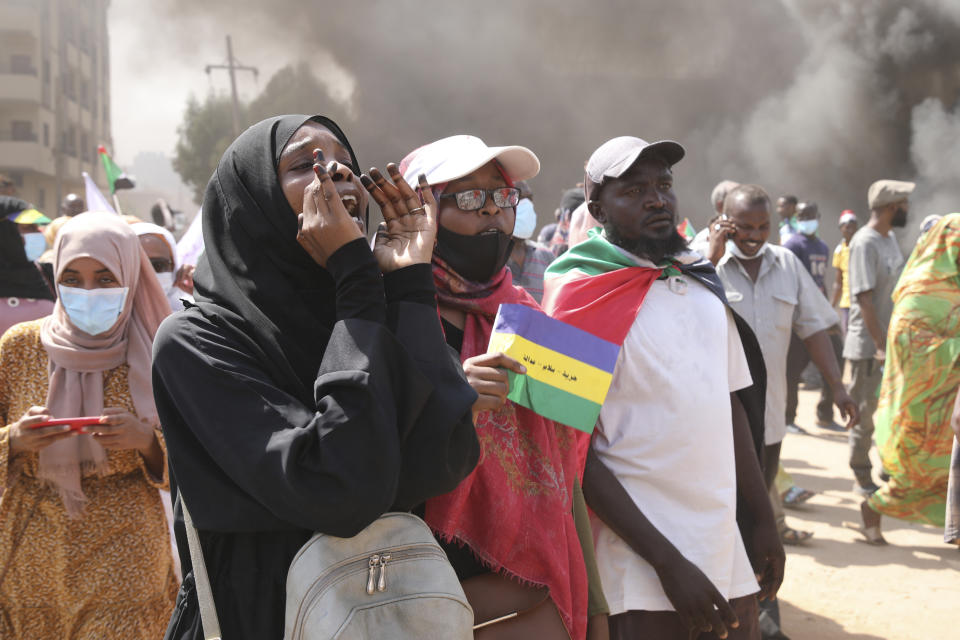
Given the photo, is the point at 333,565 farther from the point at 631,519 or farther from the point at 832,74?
the point at 832,74

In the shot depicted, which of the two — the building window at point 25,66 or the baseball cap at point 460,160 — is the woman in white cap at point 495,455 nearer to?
the baseball cap at point 460,160

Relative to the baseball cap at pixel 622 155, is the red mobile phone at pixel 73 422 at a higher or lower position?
A: lower

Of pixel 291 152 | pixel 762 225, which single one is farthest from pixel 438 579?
pixel 762 225

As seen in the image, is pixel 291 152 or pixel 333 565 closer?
pixel 333 565

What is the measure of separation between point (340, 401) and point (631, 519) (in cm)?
134

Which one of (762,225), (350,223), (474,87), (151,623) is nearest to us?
(350,223)

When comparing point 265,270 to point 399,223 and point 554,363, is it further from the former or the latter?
point 554,363

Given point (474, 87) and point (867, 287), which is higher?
point (474, 87)

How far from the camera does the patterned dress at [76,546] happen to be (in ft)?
9.71

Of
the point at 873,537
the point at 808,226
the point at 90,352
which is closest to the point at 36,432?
the point at 90,352

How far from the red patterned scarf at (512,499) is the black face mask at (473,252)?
0.11ft

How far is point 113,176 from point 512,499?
28.8ft

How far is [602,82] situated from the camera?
21375 mm

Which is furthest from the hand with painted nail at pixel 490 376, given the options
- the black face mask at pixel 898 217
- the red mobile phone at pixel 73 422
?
the black face mask at pixel 898 217
